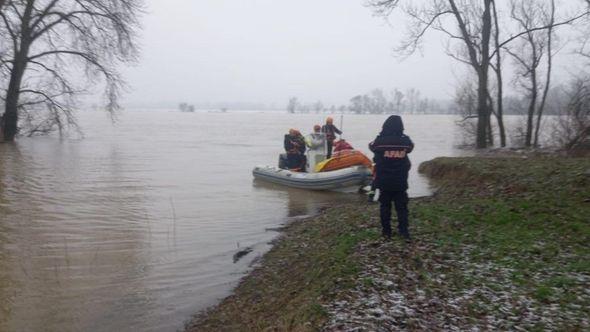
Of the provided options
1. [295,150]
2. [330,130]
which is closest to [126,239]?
[330,130]

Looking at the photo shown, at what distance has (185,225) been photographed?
11430 mm

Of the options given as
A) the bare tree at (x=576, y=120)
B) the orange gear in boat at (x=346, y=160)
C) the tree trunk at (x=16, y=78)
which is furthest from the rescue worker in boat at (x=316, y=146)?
the tree trunk at (x=16, y=78)

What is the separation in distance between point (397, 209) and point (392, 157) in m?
0.75

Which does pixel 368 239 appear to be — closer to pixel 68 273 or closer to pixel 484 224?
pixel 484 224

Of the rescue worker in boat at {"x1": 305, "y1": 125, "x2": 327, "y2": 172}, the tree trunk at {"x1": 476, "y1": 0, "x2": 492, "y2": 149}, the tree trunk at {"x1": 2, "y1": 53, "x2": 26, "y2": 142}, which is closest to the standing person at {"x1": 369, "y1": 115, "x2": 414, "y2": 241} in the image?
the rescue worker in boat at {"x1": 305, "y1": 125, "x2": 327, "y2": 172}

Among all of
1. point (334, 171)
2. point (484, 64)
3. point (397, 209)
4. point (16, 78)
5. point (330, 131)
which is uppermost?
point (484, 64)

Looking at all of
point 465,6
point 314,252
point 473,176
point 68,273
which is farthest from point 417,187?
point 465,6

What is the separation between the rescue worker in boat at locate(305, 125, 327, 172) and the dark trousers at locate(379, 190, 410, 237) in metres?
9.03

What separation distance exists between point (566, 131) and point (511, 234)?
598 inches

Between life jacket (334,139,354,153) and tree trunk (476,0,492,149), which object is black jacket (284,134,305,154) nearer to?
life jacket (334,139,354,153)

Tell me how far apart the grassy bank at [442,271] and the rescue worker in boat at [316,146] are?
6808 millimetres

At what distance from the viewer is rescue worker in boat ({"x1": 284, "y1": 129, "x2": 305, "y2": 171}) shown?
16844 millimetres

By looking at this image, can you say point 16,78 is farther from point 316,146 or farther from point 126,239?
point 126,239

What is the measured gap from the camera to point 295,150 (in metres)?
17.2
